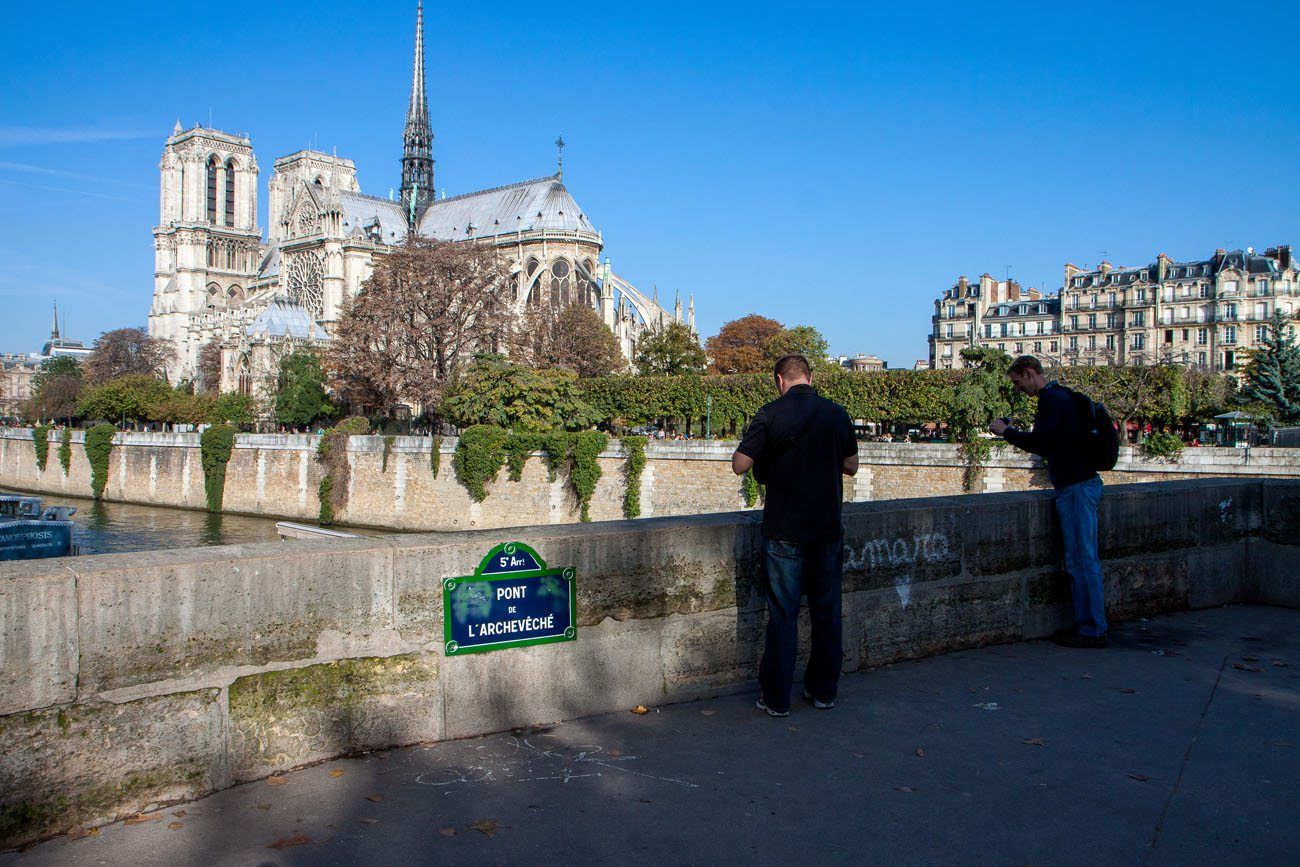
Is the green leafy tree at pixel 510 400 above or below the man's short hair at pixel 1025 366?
above

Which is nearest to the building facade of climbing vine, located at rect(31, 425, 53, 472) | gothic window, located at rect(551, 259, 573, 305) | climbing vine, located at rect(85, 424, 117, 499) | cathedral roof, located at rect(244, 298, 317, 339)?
gothic window, located at rect(551, 259, 573, 305)

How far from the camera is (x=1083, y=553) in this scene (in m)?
6.11

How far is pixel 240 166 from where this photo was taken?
108625 mm

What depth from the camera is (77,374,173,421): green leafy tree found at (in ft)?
238

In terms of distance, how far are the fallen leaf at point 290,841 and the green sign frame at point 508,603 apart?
3.62ft

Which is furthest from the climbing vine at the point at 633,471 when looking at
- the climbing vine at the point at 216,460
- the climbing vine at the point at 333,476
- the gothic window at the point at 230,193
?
the gothic window at the point at 230,193

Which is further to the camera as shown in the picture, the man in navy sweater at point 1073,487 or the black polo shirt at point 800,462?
the man in navy sweater at point 1073,487

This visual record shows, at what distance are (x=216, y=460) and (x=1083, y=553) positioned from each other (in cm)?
4901

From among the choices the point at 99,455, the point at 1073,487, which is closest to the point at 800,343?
the point at 99,455

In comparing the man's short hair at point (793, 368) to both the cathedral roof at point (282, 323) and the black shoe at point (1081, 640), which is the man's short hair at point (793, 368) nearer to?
the black shoe at point (1081, 640)

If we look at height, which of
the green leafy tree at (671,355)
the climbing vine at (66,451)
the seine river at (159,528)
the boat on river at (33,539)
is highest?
the green leafy tree at (671,355)

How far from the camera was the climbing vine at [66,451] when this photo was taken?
58.9m

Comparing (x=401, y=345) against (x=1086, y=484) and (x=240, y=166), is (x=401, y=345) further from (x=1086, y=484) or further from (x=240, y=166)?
(x=240, y=166)

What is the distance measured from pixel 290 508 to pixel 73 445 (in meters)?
21.7
